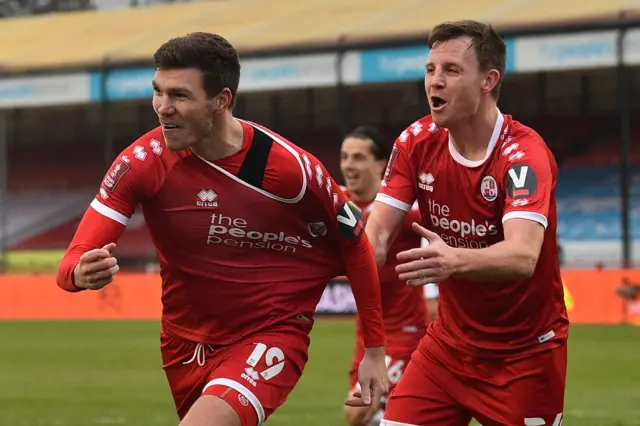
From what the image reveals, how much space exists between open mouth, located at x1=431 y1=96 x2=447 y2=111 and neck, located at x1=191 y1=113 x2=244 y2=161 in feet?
3.05

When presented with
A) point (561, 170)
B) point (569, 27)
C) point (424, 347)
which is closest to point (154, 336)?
point (569, 27)

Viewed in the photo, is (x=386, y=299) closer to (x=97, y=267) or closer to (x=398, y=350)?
(x=398, y=350)

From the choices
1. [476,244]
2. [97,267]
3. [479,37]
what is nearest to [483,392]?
[476,244]

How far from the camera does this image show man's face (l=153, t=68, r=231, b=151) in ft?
17.5

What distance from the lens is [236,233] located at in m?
5.64

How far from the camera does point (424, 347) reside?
19.4 ft

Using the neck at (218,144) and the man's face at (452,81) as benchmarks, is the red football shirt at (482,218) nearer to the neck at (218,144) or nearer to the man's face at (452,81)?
the man's face at (452,81)

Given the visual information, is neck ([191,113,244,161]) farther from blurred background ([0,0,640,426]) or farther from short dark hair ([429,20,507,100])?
blurred background ([0,0,640,426])

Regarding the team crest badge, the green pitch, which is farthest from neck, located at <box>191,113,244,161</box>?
the green pitch

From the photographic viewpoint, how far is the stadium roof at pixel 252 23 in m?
30.4

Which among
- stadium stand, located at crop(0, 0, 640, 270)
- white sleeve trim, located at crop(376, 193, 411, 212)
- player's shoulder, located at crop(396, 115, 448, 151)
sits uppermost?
stadium stand, located at crop(0, 0, 640, 270)

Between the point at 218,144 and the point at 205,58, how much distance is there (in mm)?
401

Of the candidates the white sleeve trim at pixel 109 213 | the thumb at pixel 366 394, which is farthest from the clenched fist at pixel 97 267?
the thumb at pixel 366 394

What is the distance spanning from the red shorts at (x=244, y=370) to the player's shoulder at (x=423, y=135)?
1.07 m
